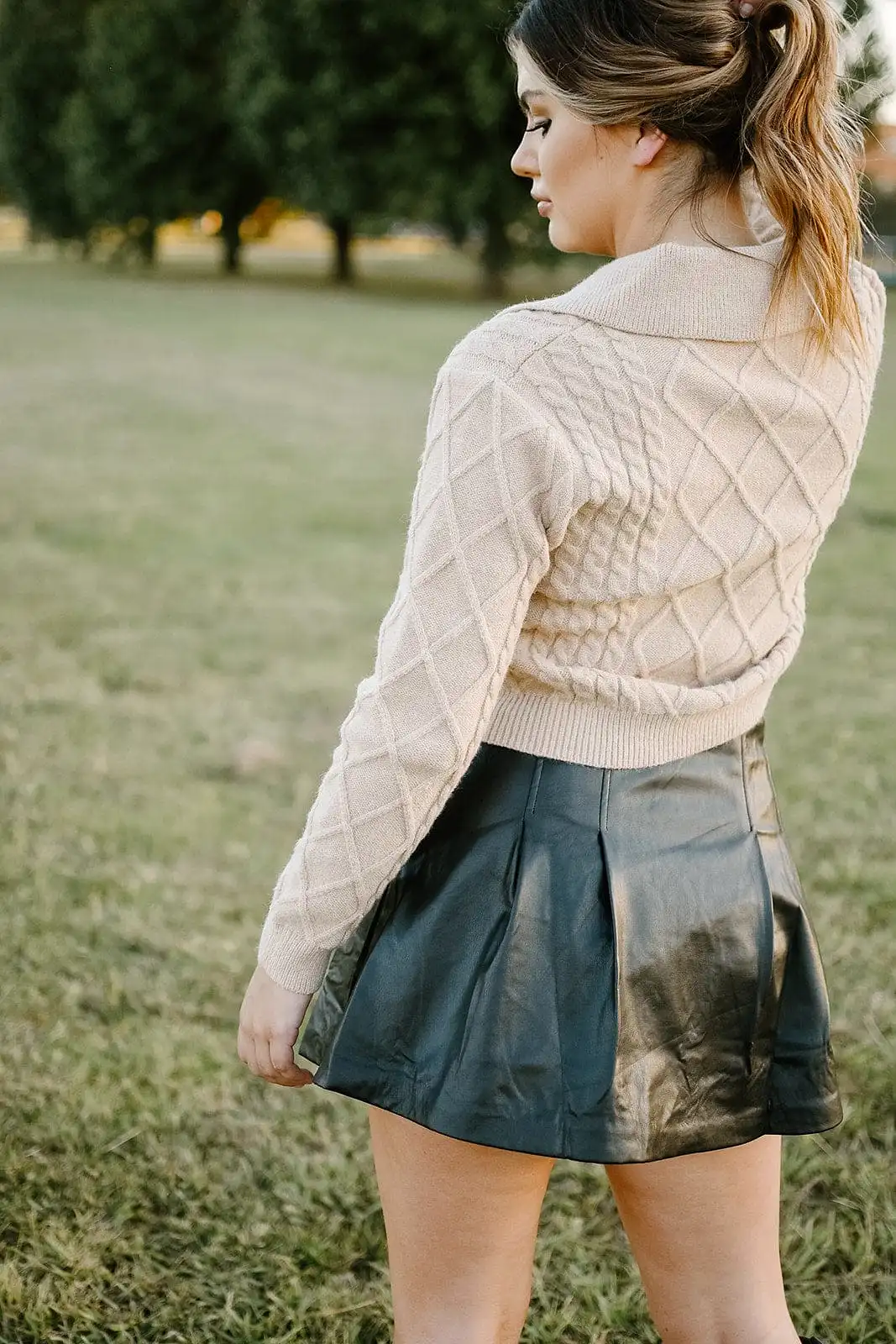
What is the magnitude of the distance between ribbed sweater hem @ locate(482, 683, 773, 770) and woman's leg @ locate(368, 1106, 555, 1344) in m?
0.38

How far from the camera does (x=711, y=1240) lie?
142 cm

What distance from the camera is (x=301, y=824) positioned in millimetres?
3725

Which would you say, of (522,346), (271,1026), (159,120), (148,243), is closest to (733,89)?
(522,346)

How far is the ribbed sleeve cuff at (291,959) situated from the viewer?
1.29 metres

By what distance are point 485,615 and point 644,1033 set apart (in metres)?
0.45

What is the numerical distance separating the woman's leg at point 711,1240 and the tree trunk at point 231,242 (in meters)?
30.3

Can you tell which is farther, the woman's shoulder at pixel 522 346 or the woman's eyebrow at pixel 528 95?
the woman's eyebrow at pixel 528 95

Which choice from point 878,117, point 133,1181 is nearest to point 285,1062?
point 133,1181

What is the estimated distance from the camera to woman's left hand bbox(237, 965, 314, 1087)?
1.31 meters

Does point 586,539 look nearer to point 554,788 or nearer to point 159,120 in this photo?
point 554,788

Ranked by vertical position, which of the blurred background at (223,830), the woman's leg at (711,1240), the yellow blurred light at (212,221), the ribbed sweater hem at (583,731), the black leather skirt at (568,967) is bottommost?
the yellow blurred light at (212,221)

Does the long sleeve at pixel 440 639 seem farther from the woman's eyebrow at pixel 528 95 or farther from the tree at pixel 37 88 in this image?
the tree at pixel 37 88

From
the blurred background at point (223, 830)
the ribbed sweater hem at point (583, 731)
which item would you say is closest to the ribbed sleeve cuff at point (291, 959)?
the ribbed sweater hem at point (583, 731)

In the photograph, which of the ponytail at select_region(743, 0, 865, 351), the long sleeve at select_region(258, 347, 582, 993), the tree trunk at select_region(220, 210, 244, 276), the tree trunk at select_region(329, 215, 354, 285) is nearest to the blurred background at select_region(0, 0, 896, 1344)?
the ponytail at select_region(743, 0, 865, 351)
